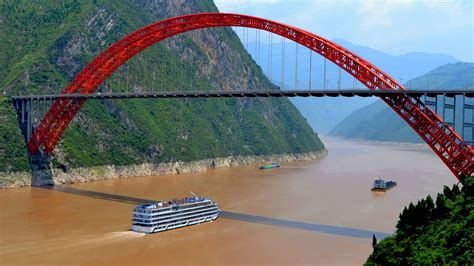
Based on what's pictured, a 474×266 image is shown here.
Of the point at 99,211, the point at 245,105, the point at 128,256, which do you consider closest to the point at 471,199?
the point at 128,256

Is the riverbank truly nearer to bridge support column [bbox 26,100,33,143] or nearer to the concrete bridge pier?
the concrete bridge pier

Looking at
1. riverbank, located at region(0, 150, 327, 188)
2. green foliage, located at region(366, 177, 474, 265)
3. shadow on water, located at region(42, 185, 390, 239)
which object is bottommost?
shadow on water, located at region(42, 185, 390, 239)

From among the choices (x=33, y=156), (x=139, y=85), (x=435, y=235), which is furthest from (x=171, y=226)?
(x=139, y=85)

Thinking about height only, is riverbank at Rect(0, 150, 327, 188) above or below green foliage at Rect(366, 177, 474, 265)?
below

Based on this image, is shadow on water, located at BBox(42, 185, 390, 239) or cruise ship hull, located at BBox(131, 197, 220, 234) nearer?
shadow on water, located at BBox(42, 185, 390, 239)

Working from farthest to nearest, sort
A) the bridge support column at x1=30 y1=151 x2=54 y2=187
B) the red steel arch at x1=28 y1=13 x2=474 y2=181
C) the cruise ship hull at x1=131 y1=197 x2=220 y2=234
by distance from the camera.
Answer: the bridge support column at x1=30 y1=151 x2=54 y2=187 < the cruise ship hull at x1=131 y1=197 x2=220 y2=234 < the red steel arch at x1=28 y1=13 x2=474 y2=181

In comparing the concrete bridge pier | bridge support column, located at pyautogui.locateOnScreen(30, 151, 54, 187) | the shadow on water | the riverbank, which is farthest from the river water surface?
the concrete bridge pier

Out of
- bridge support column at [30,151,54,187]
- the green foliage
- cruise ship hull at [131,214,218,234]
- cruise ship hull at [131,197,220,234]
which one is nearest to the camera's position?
the green foliage
